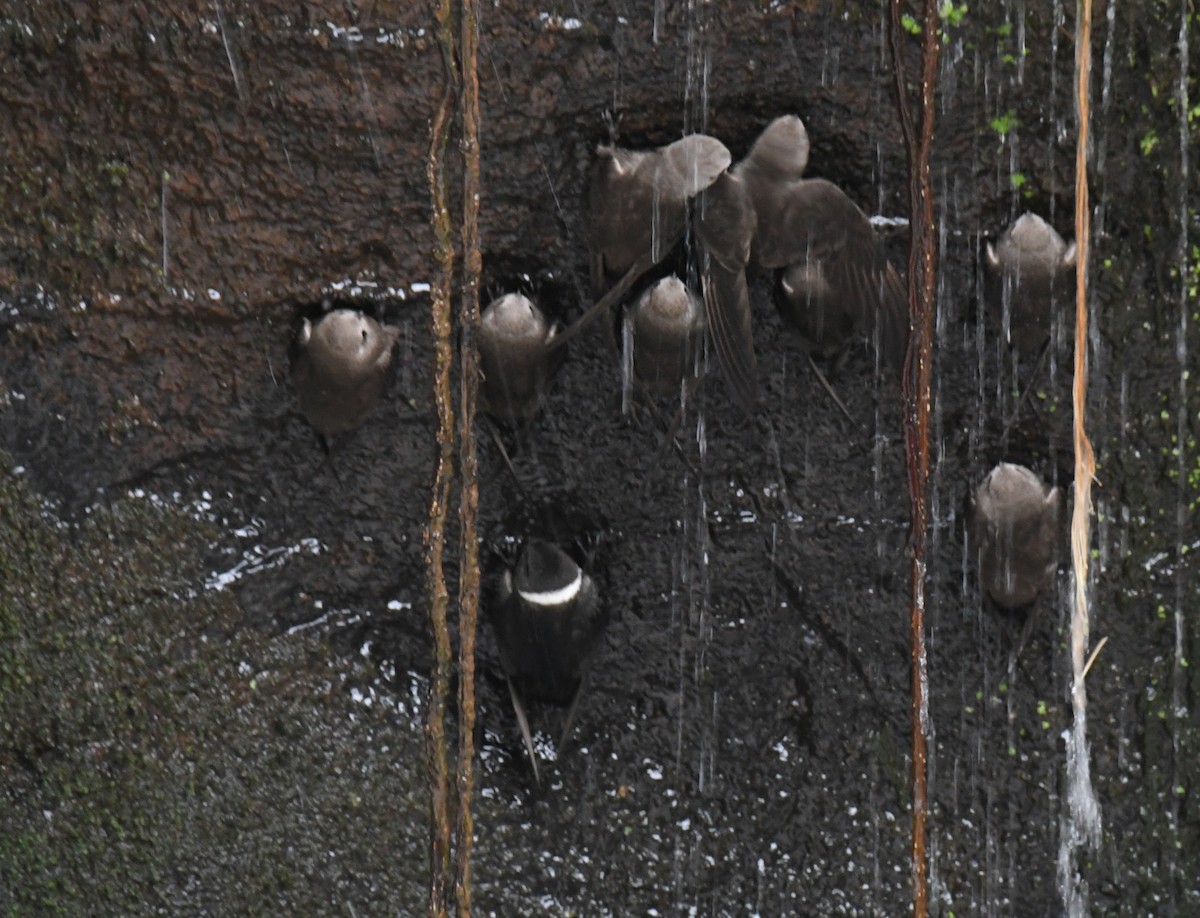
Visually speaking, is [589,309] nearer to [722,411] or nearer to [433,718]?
[722,411]

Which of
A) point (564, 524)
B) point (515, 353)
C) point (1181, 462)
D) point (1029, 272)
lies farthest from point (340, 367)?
point (1181, 462)

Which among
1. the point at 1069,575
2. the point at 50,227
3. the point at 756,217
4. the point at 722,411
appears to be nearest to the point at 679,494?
the point at 722,411

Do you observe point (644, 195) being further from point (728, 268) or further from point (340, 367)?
point (340, 367)

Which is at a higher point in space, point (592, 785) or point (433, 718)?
point (433, 718)

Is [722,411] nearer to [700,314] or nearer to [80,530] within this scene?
[700,314]

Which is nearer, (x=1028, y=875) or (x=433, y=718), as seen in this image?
(x=433, y=718)

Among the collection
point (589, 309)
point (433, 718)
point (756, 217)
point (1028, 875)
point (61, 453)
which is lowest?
point (1028, 875)

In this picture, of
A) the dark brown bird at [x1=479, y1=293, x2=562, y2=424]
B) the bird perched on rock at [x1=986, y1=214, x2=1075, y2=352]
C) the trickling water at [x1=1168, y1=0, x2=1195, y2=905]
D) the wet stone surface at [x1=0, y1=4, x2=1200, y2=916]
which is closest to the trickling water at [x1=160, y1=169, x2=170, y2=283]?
the wet stone surface at [x1=0, y1=4, x2=1200, y2=916]

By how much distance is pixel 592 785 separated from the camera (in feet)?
4.80

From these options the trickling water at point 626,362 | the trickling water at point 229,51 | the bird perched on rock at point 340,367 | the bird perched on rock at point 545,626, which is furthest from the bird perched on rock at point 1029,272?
the trickling water at point 229,51

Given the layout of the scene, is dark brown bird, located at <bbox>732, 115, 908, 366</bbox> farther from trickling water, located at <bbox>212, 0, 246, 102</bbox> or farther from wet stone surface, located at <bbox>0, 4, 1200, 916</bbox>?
trickling water, located at <bbox>212, 0, 246, 102</bbox>

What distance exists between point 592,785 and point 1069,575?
23.3 inches

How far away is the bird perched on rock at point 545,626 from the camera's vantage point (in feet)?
4.54

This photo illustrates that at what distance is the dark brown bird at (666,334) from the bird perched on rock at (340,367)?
0.27 metres
